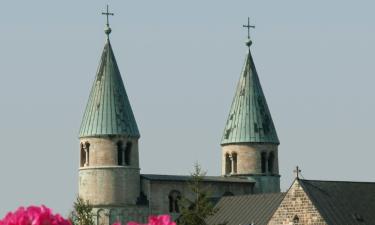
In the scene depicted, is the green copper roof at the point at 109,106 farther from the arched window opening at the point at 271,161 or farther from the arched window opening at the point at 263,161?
the arched window opening at the point at 271,161

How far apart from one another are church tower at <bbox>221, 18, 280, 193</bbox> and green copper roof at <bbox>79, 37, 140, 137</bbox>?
31.2 ft

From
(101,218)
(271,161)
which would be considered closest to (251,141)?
(271,161)

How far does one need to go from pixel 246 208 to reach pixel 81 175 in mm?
11638

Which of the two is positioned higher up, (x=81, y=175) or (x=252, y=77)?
(x=252, y=77)

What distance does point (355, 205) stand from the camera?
Result: 64.2 m

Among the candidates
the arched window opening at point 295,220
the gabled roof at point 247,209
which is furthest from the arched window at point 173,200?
the arched window opening at point 295,220

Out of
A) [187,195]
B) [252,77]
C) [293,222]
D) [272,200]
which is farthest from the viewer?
[252,77]

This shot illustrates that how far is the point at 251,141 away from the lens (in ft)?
313

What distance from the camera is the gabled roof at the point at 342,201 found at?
Result: 203ft

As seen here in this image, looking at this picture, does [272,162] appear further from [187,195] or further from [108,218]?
[108,218]

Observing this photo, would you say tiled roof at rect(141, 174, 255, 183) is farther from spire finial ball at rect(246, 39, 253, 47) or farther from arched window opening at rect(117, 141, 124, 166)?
spire finial ball at rect(246, 39, 253, 47)

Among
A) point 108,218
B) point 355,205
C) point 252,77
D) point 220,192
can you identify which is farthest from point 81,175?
point 355,205

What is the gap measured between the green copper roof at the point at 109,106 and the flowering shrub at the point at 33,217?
75.8 m

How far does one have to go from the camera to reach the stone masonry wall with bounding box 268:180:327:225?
60.8 meters
